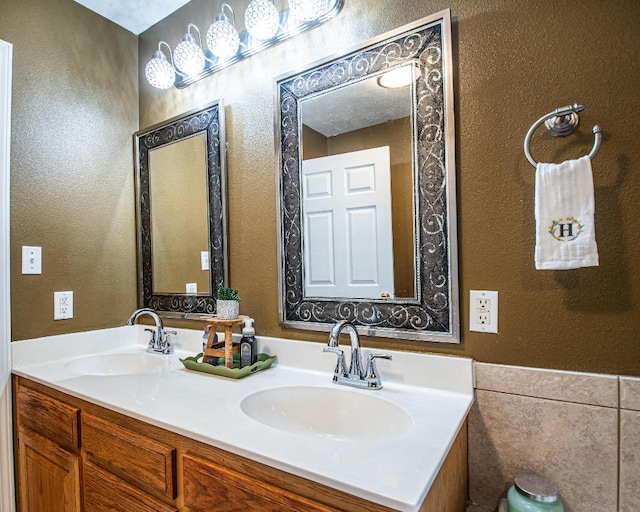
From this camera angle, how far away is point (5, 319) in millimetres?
1407

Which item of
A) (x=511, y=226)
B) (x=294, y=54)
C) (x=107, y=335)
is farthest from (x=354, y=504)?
(x=107, y=335)

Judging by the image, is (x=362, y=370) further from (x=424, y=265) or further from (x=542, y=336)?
(x=542, y=336)

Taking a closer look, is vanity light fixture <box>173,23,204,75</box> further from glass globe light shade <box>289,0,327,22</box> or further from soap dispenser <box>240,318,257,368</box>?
soap dispenser <box>240,318,257,368</box>

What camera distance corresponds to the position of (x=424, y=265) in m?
1.10

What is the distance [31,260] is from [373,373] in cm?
141

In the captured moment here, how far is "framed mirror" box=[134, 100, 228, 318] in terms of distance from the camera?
61.8 inches

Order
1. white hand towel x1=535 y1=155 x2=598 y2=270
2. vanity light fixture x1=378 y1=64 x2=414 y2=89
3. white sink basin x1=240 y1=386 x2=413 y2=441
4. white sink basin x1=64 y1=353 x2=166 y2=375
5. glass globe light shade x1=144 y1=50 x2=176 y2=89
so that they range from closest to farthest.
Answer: white hand towel x1=535 y1=155 x2=598 y2=270 < white sink basin x1=240 y1=386 x2=413 y2=441 < vanity light fixture x1=378 y1=64 x2=414 y2=89 < white sink basin x1=64 y1=353 x2=166 y2=375 < glass globe light shade x1=144 y1=50 x2=176 y2=89

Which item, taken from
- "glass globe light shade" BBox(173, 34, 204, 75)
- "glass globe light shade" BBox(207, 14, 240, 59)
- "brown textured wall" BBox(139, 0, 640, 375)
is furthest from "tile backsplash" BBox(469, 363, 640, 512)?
"glass globe light shade" BBox(173, 34, 204, 75)

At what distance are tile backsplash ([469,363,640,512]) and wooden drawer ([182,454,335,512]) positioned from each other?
0.57 m

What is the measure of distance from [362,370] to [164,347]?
95 centimetres

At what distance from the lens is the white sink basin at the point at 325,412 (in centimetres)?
99

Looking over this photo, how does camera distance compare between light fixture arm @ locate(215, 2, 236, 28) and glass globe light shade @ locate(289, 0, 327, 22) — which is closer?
A: glass globe light shade @ locate(289, 0, 327, 22)

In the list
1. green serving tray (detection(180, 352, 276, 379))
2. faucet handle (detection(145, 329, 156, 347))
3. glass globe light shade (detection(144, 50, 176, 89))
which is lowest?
green serving tray (detection(180, 352, 276, 379))

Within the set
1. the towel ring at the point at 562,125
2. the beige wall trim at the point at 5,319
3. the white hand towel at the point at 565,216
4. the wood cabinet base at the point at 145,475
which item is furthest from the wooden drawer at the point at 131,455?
the towel ring at the point at 562,125
